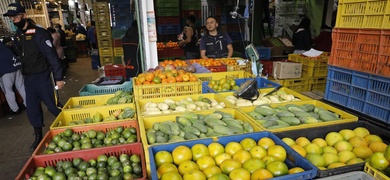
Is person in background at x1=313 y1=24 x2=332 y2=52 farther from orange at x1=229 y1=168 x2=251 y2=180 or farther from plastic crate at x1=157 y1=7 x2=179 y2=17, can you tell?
orange at x1=229 y1=168 x2=251 y2=180

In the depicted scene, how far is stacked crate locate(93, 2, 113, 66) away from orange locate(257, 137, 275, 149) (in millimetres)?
9055

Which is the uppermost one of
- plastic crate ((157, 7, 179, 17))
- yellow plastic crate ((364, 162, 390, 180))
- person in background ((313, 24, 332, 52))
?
plastic crate ((157, 7, 179, 17))

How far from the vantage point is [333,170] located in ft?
4.49

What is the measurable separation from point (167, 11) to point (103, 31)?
2836 millimetres

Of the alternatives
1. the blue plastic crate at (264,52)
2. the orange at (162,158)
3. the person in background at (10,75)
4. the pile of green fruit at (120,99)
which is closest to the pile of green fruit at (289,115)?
the orange at (162,158)

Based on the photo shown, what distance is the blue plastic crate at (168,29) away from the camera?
8.71 m

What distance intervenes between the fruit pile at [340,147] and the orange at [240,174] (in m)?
0.48

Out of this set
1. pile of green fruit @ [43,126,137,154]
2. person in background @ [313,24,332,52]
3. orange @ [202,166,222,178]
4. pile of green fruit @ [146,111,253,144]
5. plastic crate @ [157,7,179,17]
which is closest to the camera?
orange @ [202,166,222,178]

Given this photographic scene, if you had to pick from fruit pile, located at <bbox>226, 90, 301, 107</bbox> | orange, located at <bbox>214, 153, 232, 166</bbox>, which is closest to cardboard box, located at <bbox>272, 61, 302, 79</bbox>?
fruit pile, located at <bbox>226, 90, 301, 107</bbox>

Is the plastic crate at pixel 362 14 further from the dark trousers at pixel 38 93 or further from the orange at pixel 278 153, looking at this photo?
the dark trousers at pixel 38 93

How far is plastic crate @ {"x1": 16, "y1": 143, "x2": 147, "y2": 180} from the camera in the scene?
183 centimetres

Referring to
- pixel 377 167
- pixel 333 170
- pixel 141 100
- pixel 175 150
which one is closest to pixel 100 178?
pixel 175 150

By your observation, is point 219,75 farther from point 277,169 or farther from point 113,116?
point 277,169

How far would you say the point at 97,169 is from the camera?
6.44ft
